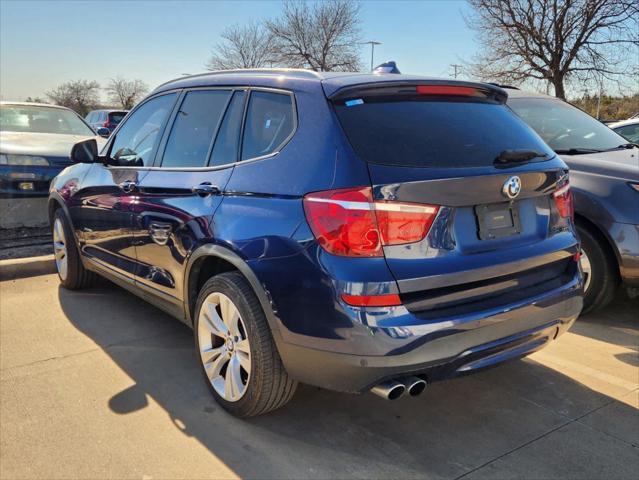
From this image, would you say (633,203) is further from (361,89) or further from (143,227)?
(143,227)

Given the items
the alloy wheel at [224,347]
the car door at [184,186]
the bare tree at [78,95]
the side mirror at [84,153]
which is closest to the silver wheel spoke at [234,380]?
the alloy wheel at [224,347]

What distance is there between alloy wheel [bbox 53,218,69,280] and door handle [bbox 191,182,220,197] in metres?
2.49

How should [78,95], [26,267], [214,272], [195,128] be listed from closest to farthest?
[214,272], [195,128], [26,267], [78,95]

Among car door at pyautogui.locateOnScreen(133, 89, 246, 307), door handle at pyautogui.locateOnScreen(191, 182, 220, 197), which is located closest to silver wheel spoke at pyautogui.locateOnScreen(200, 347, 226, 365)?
car door at pyautogui.locateOnScreen(133, 89, 246, 307)

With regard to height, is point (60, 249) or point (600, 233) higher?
point (600, 233)

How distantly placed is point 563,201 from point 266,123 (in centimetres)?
165

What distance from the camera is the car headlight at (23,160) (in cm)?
669

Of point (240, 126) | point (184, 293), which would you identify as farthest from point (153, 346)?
point (240, 126)

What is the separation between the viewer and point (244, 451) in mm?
2721

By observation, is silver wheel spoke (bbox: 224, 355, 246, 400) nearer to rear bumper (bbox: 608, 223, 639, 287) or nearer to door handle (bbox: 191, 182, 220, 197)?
door handle (bbox: 191, 182, 220, 197)

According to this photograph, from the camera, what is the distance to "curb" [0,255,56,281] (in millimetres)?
5566

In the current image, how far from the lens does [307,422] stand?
2992 millimetres

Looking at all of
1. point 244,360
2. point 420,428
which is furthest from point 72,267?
point 420,428

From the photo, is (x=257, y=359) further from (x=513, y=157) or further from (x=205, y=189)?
(x=513, y=157)
